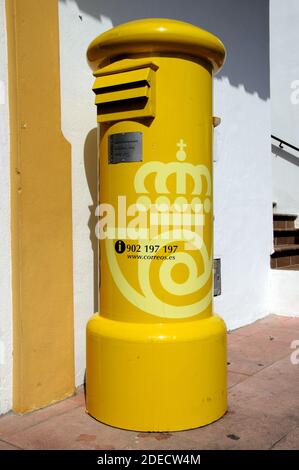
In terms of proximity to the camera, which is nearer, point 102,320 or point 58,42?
point 102,320

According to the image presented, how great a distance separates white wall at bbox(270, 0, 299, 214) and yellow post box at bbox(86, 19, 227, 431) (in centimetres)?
592

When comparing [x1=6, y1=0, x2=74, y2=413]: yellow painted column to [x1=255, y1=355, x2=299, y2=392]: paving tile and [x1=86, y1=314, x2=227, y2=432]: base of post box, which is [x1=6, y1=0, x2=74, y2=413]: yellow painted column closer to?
[x1=86, y1=314, x2=227, y2=432]: base of post box

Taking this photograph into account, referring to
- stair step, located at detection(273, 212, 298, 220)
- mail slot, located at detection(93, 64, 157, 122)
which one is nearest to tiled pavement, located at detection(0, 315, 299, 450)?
mail slot, located at detection(93, 64, 157, 122)

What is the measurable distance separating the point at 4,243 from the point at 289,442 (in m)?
1.98

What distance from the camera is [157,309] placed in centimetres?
288

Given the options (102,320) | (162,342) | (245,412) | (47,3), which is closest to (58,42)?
(47,3)

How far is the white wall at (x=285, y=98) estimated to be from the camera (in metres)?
8.52

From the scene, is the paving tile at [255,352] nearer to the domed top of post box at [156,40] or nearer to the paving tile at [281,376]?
the paving tile at [281,376]

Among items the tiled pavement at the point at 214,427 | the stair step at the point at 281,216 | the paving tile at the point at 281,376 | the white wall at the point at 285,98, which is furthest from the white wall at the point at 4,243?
the white wall at the point at 285,98

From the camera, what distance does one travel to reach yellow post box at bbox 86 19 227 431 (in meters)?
2.83

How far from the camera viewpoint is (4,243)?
10.0 ft

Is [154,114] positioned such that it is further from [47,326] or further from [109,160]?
[47,326]

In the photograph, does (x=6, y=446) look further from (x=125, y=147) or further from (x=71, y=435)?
(x=125, y=147)

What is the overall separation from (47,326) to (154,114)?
148 cm
